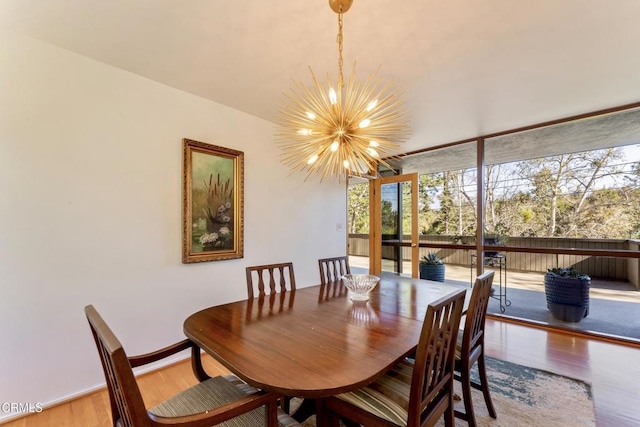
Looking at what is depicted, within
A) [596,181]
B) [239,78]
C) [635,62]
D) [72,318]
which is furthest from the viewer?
[596,181]

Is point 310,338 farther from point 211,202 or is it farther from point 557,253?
point 557,253

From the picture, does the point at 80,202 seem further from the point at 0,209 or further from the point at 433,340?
the point at 433,340

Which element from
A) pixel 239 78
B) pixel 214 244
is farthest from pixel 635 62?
pixel 214 244

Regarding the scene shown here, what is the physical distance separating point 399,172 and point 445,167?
78cm

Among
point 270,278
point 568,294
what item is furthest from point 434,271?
point 270,278

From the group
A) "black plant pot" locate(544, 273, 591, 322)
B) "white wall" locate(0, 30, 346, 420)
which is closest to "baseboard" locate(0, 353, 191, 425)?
"white wall" locate(0, 30, 346, 420)

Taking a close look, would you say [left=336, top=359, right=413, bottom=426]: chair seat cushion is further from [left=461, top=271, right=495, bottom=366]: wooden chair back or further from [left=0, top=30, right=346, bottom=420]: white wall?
[left=0, top=30, right=346, bottom=420]: white wall

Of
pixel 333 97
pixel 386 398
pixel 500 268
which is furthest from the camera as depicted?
pixel 500 268

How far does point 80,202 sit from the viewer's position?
2.11 m

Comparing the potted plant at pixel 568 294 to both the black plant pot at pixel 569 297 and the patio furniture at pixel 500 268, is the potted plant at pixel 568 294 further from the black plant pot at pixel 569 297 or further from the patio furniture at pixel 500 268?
the patio furniture at pixel 500 268

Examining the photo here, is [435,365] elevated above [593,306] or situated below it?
above

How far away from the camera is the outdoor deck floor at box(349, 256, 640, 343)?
3.21 m

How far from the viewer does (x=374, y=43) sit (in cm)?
198

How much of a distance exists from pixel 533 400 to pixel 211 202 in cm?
313
